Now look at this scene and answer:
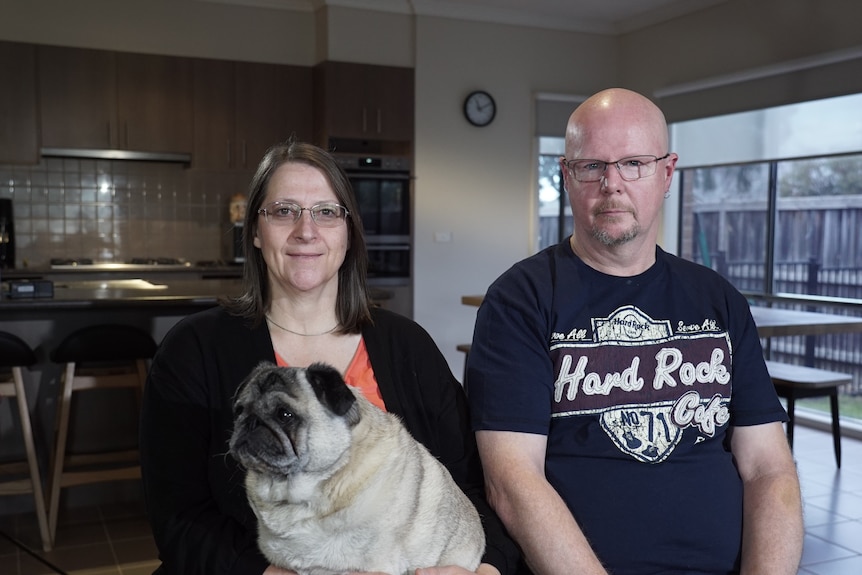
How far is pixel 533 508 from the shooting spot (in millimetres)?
1467

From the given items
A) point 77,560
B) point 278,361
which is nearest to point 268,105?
point 77,560

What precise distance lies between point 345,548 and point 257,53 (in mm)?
5713

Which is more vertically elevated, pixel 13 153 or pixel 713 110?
pixel 713 110

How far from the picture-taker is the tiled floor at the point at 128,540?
3.17 metres

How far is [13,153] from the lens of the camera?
18.1 feet

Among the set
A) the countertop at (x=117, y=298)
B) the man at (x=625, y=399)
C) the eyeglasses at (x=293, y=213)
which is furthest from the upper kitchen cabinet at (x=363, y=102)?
the eyeglasses at (x=293, y=213)

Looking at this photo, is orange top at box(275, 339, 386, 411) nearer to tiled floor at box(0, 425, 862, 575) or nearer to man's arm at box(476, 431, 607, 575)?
man's arm at box(476, 431, 607, 575)

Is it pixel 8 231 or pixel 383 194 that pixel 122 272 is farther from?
pixel 383 194

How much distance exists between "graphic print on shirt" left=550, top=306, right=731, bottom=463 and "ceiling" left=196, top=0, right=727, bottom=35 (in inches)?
200

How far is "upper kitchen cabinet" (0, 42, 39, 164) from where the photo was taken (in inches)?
215

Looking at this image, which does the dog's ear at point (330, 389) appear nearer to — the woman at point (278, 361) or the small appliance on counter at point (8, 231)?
the woman at point (278, 361)

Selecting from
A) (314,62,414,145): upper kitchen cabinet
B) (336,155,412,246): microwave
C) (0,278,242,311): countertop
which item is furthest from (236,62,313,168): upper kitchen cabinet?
(0,278,242,311): countertop

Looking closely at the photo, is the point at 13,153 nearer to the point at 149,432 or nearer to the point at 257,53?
the point at 257,53

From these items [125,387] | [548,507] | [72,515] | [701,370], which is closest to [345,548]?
[548,507]
